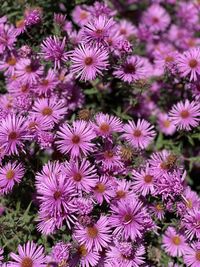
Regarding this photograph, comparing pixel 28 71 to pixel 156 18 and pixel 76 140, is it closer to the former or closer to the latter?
pixel 76 140

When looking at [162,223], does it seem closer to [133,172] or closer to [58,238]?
[133,172]

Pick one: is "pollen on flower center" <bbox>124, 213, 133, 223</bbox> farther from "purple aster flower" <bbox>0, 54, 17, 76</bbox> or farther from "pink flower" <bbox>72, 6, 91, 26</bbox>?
"pink flower" <bbox>72, 6, 91, 26</bbox>

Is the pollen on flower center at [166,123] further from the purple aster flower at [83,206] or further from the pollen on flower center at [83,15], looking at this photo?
the purple aster flower at [83,206]

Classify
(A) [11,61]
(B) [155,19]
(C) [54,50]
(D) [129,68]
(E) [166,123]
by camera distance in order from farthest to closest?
(B) [155,19], (E) [166,123], (A) [11,61], (D) [129,68], (C) [54,50]

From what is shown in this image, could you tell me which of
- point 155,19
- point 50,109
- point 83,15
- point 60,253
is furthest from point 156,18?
point 60,253

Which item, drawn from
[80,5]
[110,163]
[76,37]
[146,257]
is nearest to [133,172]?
[110,163]

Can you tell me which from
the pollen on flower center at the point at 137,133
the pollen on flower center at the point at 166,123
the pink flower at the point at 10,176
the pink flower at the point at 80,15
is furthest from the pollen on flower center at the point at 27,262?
the pink flower at the point at 80,15

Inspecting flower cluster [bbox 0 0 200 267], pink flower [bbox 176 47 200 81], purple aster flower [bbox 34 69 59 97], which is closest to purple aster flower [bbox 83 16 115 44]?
flower cluster [bbox 0 0 200 267]
